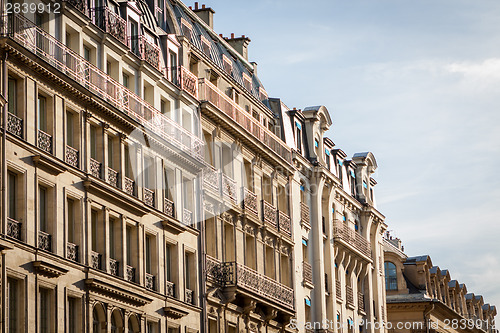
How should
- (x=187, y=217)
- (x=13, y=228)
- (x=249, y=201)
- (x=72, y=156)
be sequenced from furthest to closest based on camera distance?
1. (x=249, y=201)
2. (x=187, y=217)
3. (x=72, y=156)
4. (x=13, y=228)

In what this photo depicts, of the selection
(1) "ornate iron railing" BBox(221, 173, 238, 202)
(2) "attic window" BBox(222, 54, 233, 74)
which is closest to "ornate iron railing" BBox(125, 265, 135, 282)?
(1) "ornate iron railing" BBox(221, 173, 238, 202)

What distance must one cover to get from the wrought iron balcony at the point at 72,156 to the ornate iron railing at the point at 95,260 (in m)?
3.11

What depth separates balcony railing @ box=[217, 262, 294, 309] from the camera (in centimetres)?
4928

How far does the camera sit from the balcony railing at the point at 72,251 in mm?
37375

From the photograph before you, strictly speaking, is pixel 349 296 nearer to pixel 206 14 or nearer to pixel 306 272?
pixel 306 272

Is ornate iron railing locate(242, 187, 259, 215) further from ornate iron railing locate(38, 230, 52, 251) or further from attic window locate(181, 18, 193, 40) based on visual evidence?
ornate iron railing locate(38, 230, 52, 251)

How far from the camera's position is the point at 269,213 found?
5569 centimetres

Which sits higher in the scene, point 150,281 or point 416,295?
point 416,295

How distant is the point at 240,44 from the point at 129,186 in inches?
861

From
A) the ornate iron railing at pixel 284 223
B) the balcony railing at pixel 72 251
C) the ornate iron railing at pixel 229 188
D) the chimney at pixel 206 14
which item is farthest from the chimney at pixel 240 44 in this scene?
the balcony railing at pixel 72 251

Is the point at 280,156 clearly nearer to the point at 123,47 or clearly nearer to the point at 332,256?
the point at 332,256

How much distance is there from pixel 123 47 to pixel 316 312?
23.3 meters

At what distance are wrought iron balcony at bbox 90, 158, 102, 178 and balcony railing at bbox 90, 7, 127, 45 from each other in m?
5.17

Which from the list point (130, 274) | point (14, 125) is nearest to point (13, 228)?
point (14, 125)
